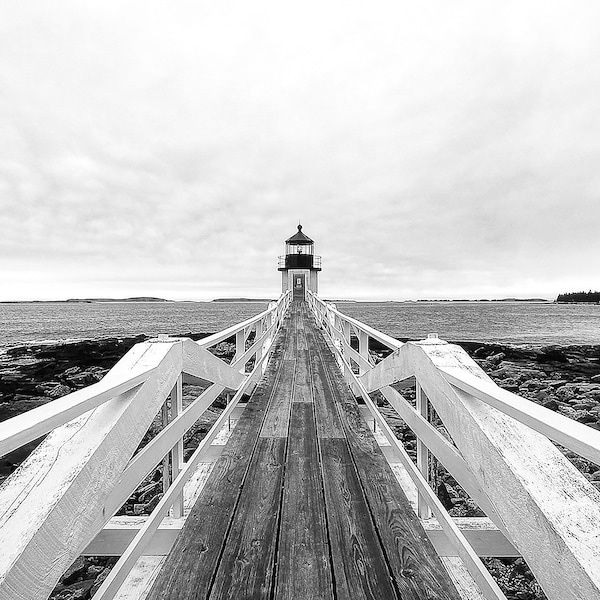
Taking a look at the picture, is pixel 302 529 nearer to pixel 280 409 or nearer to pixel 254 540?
pixel 254 540

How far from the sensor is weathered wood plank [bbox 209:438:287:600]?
66.8 inches

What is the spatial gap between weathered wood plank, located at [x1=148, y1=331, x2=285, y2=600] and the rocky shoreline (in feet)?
4.65

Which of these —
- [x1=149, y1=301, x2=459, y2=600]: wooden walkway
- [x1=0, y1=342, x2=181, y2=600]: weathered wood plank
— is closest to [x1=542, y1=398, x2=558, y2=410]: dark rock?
[x1=149, y1=301, x2=459, y2=600]: wooden walkway

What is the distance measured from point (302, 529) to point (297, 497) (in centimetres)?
34

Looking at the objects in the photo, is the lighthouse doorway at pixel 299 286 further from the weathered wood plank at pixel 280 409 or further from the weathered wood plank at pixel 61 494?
the weathered wood plank at pixel 61 494

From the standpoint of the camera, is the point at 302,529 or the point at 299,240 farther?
the point at 299,240

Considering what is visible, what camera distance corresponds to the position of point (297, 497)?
96.1 inches

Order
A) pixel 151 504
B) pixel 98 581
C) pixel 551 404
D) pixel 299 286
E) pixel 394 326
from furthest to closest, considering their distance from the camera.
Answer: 1. pixel 394 326
2. pixel 299 286
3. pixel 551 404
4. pixel 151 504
5. pixel 98 581

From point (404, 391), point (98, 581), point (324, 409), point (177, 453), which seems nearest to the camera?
point (177, 453)

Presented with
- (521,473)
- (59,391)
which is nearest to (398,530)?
(521,473)

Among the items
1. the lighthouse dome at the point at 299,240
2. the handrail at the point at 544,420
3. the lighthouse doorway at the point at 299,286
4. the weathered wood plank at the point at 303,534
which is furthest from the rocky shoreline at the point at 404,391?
the lighthouse dome at the point at 299,240

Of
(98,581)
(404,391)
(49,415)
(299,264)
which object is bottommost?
(404,391)

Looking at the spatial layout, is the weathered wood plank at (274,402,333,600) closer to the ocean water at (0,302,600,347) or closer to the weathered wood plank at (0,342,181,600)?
the weathered wood plank at (0,342,181,600)

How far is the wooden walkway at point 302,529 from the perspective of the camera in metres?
1.70
